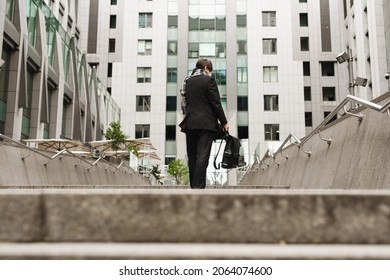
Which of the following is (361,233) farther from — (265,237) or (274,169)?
(274,169)

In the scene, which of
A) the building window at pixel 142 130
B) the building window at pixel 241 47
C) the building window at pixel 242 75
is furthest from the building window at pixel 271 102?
the building window at pixel 142 130

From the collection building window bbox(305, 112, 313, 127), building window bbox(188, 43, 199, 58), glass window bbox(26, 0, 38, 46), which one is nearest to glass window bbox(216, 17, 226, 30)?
building window bbox(188, 43, 199, 58)

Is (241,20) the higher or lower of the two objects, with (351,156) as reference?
higher

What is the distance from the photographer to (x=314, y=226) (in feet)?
6.07

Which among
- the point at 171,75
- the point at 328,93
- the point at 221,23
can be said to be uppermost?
the point at 221,23

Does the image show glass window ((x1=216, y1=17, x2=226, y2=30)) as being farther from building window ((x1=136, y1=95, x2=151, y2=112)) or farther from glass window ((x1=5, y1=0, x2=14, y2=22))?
glass window ((x1=5, y1=0, x2=14, y2=22))

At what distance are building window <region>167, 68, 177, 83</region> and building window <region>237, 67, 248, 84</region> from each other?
6308 mm

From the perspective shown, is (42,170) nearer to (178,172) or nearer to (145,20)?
(178,172)

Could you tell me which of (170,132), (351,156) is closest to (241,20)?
(170,132)

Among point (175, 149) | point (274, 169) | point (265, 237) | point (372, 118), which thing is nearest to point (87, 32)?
point (175, 149)

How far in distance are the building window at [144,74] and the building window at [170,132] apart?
5216 mm

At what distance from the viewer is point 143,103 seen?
43.7m

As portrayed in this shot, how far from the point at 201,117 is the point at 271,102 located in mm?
37572

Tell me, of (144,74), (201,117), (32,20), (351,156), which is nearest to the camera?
(351,156)
